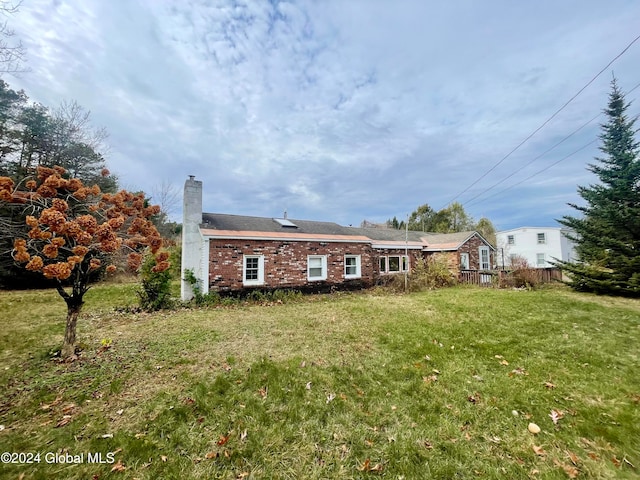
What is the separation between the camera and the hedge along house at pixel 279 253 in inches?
456

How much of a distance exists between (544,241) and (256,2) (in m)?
33.3

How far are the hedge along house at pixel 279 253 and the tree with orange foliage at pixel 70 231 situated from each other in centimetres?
513

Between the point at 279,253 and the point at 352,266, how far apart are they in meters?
4.81

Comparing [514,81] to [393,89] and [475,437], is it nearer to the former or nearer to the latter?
[393,89]

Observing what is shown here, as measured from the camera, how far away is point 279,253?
13.0m

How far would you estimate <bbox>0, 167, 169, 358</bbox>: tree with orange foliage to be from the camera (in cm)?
425

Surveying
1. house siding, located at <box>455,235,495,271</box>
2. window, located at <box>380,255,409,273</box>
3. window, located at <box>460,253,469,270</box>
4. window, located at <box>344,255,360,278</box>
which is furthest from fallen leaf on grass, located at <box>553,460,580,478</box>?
house siding, located at <box>455,235,495,271</box>

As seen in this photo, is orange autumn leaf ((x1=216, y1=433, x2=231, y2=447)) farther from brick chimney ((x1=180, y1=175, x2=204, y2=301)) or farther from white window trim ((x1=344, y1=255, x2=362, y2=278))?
white window trim ((x1=344, y1=255, x2=362, y2=278))

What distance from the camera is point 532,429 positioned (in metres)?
3.21

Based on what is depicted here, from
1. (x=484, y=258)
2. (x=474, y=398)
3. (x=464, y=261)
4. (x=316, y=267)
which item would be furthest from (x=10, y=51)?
(x=484, y=258)

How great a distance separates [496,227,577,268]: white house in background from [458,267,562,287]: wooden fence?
11.8 m

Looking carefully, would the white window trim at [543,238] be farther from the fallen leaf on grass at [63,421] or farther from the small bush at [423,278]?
the fallen leaf on grass at [63,421]

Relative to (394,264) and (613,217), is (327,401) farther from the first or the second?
(613,217)

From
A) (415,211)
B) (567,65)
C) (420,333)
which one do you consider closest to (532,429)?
(420,333)
